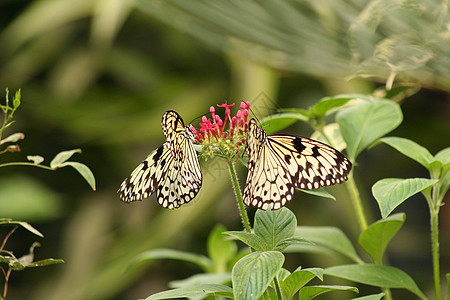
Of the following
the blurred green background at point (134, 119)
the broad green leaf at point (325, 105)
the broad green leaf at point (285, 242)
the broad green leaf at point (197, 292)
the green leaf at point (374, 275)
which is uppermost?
the blurred green background at point (134, 119)

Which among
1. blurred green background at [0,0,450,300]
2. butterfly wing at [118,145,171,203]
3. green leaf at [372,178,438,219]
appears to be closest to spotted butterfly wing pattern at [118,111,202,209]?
butterfly wing at [118,145,171,203]

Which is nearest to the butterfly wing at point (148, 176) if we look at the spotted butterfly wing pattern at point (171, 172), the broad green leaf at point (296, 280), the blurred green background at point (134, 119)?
the spotted butterfly wing pattern at point (171, 172)

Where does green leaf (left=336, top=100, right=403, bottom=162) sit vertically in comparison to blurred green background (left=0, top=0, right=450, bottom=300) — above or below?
below

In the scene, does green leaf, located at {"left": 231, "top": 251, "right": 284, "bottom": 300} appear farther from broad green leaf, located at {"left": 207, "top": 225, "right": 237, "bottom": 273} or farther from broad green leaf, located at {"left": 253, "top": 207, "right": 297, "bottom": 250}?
broad green leaf, located at {"left": 207, "top": 225, "right": 237, "bottom": 273}

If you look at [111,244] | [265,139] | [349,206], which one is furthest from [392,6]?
[111,244]

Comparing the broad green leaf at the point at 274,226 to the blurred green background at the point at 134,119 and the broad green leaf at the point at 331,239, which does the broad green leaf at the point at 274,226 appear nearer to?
the broad green leaf at the point at 331,239

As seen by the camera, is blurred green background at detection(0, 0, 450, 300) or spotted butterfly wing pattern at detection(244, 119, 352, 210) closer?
spotted butterfly wing pattern at detection(244, 119, 352, 210)

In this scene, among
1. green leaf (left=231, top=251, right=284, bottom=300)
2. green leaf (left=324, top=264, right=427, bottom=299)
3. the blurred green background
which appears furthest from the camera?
the blurred green background
